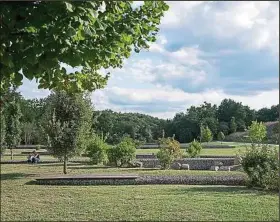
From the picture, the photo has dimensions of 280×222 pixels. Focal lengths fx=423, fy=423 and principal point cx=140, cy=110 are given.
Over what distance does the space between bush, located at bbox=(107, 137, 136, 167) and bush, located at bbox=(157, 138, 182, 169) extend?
2.06m

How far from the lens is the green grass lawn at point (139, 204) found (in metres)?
8.31

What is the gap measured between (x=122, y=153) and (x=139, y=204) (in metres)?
13.2

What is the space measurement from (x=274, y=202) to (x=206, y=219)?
258 cm

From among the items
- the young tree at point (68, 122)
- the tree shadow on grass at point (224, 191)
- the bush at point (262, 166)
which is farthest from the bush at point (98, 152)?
the tree shadow on grass at point (224, 191)

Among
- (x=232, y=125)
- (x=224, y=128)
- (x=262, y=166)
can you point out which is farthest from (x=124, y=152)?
(x=224, y=128)

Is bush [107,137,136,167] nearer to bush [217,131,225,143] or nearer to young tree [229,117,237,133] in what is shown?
bush [217,131,225,143]

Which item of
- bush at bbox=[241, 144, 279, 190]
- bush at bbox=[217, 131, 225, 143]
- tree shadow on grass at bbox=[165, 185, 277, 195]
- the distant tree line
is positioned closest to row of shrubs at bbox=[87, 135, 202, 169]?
bush at bbox=[241, 144, 279, 190]

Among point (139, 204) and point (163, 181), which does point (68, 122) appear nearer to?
point (163, 181)

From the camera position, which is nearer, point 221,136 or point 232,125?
point 221,136

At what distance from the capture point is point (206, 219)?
7930 millimetres

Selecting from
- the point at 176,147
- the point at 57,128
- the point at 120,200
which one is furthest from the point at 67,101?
the point at 120,200

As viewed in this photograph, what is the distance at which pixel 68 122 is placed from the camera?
730 inches

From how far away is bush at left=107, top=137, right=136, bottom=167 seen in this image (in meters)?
22.4

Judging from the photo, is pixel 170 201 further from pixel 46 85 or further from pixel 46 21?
pixel 46 21
